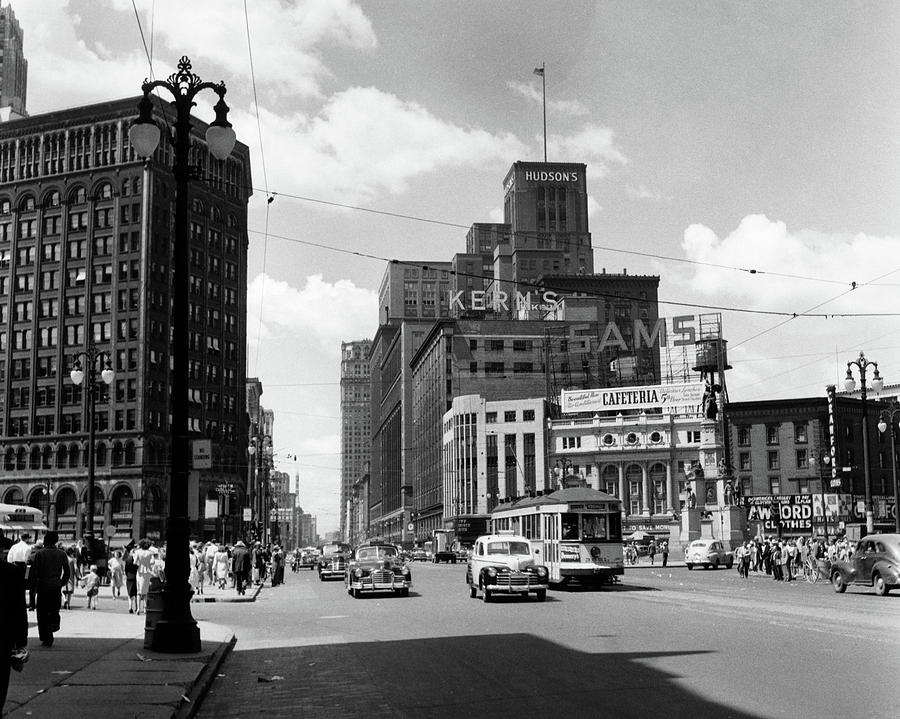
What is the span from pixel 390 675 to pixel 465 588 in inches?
1031

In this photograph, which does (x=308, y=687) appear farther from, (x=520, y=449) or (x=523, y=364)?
(x=523, y=364)

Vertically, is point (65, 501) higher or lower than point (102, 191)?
lower

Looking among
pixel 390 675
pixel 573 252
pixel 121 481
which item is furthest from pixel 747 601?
pixel 573 252

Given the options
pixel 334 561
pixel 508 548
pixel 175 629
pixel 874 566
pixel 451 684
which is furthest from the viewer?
pixel 334 561

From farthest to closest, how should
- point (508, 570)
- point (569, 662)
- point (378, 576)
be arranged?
1. point (378, 576)
2. point (508, 570)
3. point (569, 662)

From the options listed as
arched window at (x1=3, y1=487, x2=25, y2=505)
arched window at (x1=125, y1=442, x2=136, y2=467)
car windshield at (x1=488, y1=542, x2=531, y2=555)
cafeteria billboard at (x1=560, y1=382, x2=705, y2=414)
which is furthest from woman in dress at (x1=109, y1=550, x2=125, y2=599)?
cafeteria billboard at (x1=560, y1=382, x2=705, y2=414)

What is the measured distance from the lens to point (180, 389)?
1612 cm

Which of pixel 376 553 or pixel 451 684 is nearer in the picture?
pixel 451 684

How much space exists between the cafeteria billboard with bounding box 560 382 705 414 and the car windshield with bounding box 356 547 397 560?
90.6 metres

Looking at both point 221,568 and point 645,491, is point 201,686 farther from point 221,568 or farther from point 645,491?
point 645,491

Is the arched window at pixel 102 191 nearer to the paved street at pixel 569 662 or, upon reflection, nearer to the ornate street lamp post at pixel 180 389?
the paved street at pixel 569 662

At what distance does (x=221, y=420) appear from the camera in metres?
124

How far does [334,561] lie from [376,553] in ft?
59.4

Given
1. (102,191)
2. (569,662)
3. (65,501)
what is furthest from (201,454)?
(102,191)
